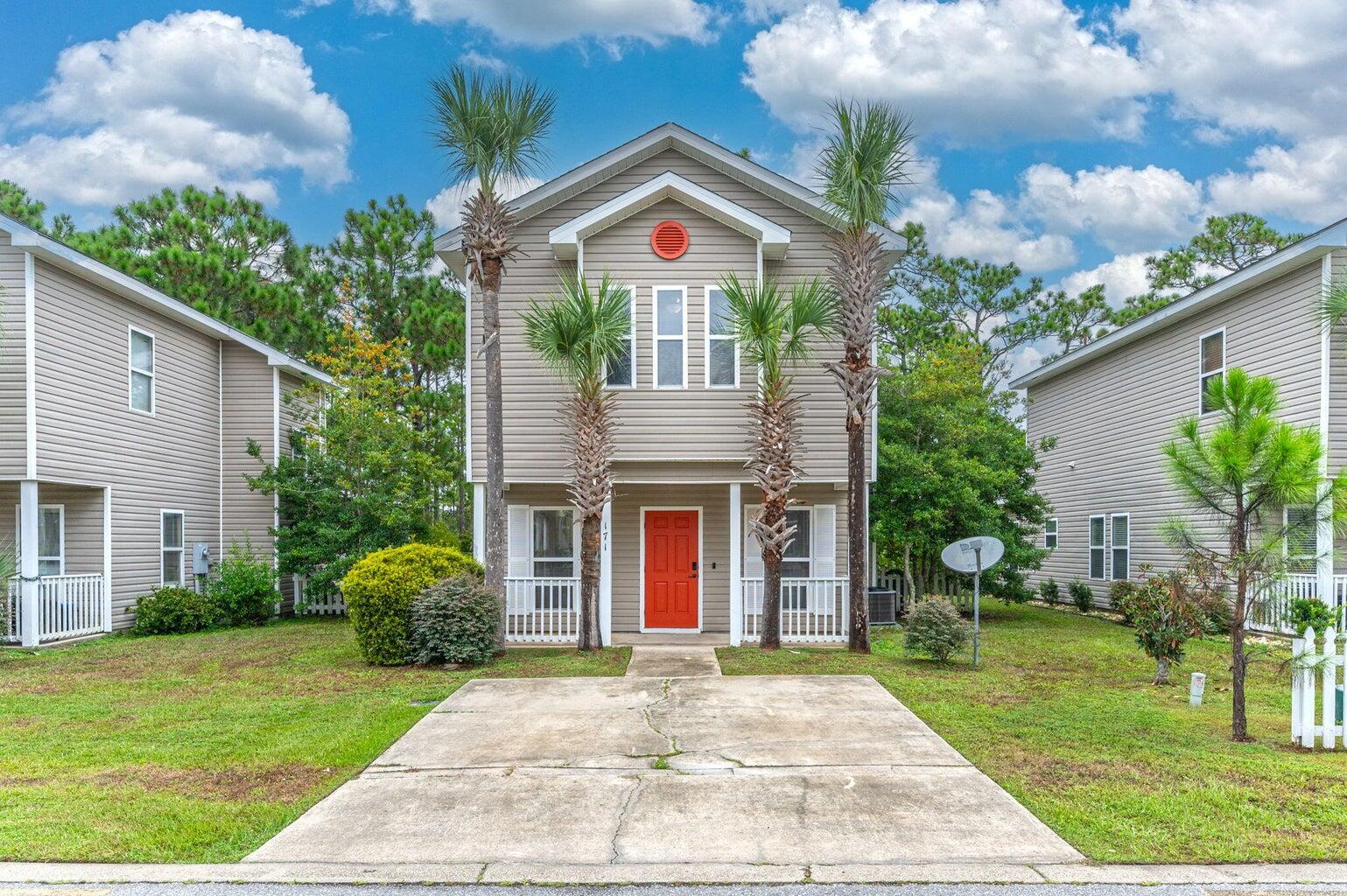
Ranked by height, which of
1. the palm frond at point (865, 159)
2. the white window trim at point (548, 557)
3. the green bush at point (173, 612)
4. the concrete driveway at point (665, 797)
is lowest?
the green bush at point (173, 612)

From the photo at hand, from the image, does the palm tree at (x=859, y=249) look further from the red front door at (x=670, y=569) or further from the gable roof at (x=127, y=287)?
the gable roof at (x=127, y=287)

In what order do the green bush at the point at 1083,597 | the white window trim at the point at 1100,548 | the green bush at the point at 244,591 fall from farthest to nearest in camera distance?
the green bush at the point at 1083,597 → the white window trim at the point at 1100,548 → the green bush at the point at 244,591

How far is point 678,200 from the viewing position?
14047 mm

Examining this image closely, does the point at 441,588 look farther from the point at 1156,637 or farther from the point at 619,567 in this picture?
the point at 1156,637

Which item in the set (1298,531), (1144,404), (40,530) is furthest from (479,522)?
(1144,404)

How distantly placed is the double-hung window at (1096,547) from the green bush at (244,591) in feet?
63.7

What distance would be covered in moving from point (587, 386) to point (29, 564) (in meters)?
9.89

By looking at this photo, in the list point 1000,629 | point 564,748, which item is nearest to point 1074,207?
point 1000,629

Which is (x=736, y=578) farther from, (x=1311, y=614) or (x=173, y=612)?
(x=173, y=612)

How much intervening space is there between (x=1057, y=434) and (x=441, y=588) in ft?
61.8

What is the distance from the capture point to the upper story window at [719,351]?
1391cm

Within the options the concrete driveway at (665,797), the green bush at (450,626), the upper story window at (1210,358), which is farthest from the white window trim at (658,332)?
the upper story window at (1210,358)

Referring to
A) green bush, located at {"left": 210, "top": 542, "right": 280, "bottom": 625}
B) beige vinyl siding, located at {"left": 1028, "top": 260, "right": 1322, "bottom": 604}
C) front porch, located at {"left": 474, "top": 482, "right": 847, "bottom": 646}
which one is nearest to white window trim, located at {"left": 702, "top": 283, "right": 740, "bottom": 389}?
front porch, located at {"left": 474, "top": 482, "right": 847, "bottom": 646}

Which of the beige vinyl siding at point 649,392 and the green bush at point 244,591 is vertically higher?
the beige vinyl siding at point 649,392
